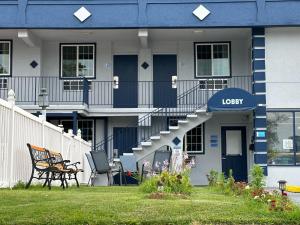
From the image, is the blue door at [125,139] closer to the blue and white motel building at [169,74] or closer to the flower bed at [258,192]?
the blue and white motel building at [169,74]

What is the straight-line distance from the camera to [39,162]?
529 inches

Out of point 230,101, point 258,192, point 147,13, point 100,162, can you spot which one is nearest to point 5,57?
point 147,13

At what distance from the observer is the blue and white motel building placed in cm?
2388

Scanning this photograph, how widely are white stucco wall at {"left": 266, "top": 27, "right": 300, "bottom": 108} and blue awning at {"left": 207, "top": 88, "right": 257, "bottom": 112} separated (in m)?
1.36

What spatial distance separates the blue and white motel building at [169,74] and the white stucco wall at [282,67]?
4cm

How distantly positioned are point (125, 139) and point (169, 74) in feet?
11.4

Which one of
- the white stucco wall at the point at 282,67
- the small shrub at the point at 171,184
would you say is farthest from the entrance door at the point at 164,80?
the small shrub at the point at 171,184

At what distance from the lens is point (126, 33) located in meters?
25.5

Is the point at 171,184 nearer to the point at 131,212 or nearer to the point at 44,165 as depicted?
the point at 131,212

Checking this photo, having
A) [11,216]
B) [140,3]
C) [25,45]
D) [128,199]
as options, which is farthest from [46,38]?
[11,216]

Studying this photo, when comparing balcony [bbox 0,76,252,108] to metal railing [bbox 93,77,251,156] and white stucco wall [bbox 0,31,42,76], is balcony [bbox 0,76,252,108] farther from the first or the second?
white stucco wall [bbox 0,31,42,76]

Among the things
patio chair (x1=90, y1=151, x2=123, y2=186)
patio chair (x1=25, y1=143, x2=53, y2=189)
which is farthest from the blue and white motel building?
patio chair (x1=25, y1=143, x2=53, y2=189)

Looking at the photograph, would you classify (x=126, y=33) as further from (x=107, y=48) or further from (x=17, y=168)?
(x=17, y=168)

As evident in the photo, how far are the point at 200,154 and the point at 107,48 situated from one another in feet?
20.4
